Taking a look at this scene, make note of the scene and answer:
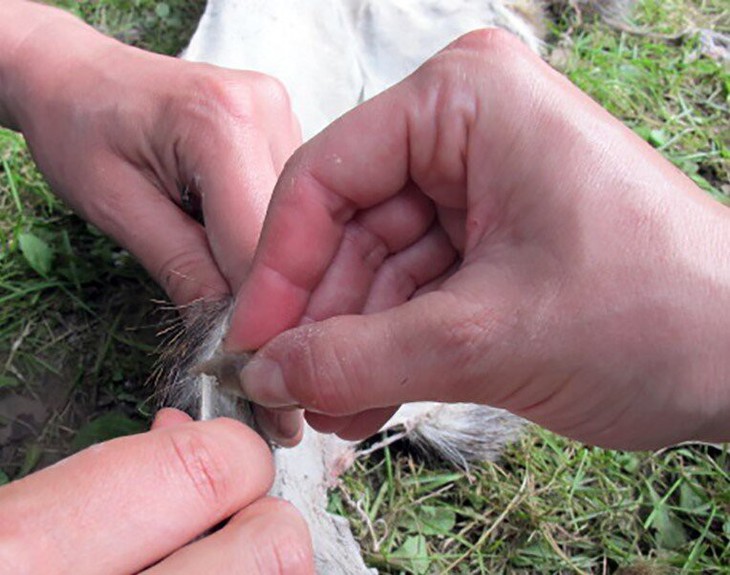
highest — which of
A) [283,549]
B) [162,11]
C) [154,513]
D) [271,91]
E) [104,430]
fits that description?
[271,91]

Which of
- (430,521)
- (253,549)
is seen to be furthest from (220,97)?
(430,521)

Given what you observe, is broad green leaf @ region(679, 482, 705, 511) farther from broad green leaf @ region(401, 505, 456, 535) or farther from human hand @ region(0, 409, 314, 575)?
human hand @ region(0, 409, 314, 575)

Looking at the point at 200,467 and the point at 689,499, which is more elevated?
the point at 200,467

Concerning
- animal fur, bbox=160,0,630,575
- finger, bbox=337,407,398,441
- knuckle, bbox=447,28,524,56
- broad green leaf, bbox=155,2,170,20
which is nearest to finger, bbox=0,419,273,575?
animal fur, bbox=160,0,630,575

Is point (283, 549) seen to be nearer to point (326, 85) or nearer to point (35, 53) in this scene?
point (35, 53)

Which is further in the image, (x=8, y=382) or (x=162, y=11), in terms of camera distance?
(x=162, y=11)

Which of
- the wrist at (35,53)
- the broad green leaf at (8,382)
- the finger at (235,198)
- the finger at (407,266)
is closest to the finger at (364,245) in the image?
the finger at (407,266)
